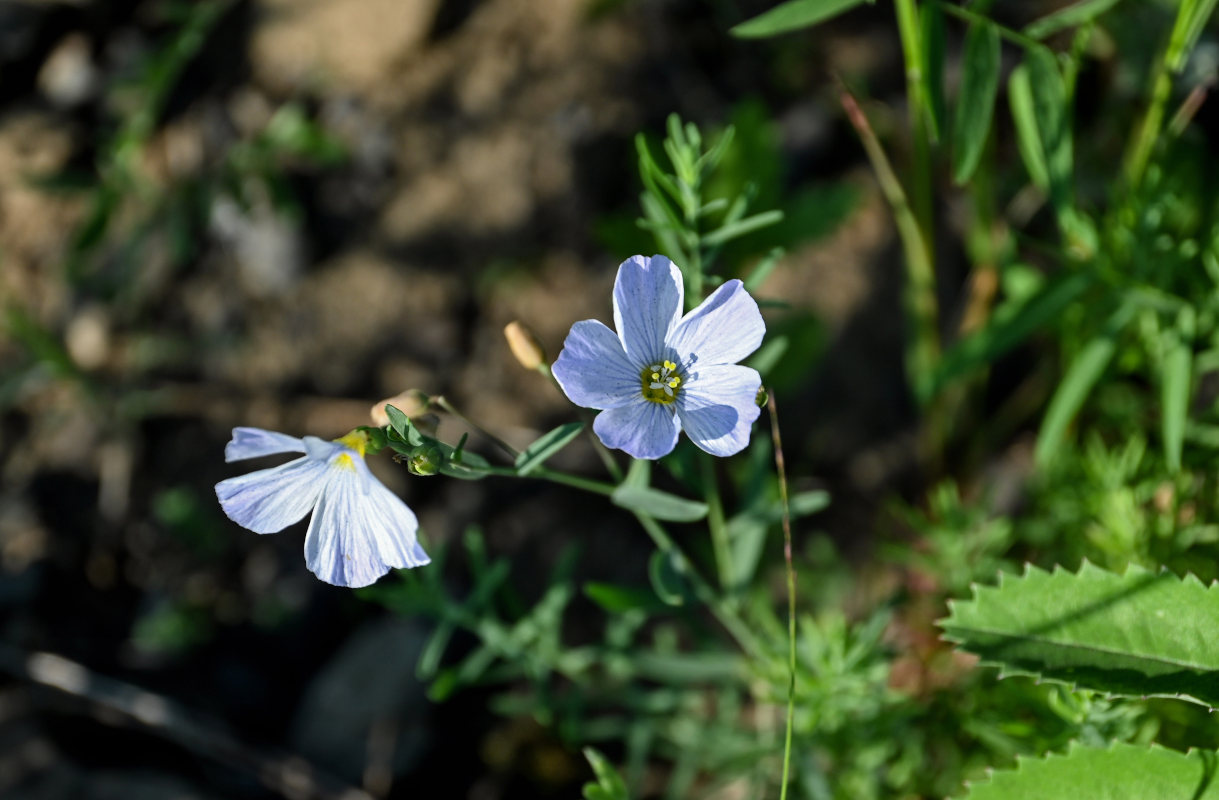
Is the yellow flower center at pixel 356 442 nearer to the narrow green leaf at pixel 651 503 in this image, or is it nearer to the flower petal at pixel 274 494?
the flower petal at pixel 274 494

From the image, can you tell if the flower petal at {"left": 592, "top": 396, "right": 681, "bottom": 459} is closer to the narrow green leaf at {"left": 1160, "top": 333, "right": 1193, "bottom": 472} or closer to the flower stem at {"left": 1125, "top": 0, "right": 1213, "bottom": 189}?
the narrow green leaf at {"left": 1160, "top": 333, "right": 1193, "bottom": 472}

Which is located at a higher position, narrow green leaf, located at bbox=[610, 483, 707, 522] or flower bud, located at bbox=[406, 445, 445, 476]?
flower bud, located at bbox=[406, 445, 445, 476]

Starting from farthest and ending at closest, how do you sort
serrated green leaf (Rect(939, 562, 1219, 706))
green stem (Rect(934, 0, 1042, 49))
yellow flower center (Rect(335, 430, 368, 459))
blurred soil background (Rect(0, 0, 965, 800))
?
blurred soil background (Rect(0, 0, 965, 800)), green stem (Rect(934, 0, 1042, 49)), serrated green leaf (Rect(939, 562, 1219, 706)), yellow flower center (Rect(335, 430, 368, 459))

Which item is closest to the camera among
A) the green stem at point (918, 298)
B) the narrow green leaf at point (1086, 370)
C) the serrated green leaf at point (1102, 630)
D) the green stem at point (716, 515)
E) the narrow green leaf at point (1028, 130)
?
the serrated green leaf at point (1102, 630)

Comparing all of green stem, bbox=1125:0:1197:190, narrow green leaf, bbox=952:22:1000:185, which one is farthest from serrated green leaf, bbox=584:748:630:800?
green stem, bbox=1125:0:1197:190

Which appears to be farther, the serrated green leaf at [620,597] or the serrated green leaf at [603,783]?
the serrated green leaf at [620,597]

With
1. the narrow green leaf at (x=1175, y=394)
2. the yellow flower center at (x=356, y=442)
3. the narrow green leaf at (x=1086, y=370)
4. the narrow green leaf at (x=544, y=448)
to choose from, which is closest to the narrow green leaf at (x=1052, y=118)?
the narrow green leaf at (x=1086, y=370)

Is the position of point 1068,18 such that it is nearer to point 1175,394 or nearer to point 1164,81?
point 1164,81
